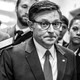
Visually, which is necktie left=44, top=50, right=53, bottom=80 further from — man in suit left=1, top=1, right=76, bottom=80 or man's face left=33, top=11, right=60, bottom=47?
man's face left=33, top=11, right=60, bottom=47

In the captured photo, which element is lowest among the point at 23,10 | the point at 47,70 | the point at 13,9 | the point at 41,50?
the point at 13,9

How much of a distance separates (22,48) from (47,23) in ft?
0.86

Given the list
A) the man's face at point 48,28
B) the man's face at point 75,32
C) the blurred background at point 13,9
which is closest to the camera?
the man's face at point 48,28

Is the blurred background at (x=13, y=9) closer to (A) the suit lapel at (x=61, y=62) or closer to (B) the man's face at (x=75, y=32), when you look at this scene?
(B) the man's face at (x=75, y=32)

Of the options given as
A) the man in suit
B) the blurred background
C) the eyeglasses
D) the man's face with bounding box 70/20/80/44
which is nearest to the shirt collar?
the man in suit

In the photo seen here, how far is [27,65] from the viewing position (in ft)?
5.78

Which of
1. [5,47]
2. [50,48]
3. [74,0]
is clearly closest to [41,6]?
[50,48]

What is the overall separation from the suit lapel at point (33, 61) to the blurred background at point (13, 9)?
10.2 feet

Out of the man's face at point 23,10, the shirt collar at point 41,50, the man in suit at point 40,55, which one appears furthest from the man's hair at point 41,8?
the man's face at point 23,10

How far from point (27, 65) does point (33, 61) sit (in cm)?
5

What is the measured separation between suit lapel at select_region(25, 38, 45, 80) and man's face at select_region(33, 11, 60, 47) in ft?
0.27

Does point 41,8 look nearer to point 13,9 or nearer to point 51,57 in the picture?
point 51,57

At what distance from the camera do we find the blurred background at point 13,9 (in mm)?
5027

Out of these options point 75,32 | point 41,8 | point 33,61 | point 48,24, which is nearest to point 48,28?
point 48,24
